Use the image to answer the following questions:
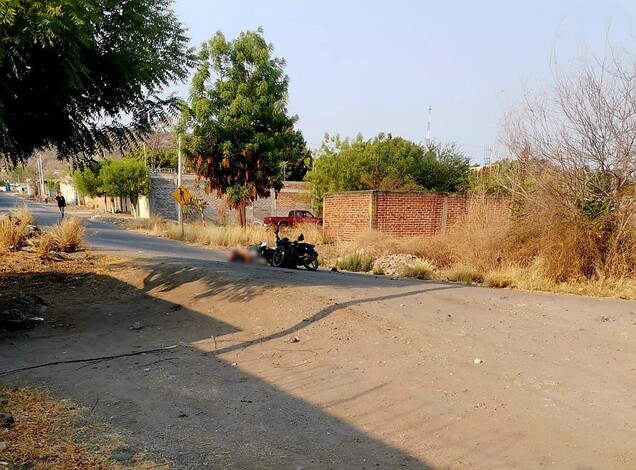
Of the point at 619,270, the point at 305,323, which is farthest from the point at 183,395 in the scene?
the point at 619,270

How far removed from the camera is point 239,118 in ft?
79.9

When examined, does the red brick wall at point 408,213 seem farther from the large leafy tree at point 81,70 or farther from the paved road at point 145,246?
the large leafy tree at point 81,70

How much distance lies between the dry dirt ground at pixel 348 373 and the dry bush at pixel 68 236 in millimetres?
4537

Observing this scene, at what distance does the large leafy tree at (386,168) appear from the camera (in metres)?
31.6

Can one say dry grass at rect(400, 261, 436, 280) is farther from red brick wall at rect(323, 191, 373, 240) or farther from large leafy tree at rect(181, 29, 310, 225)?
large leafy tree at rect(181, 29, 310, 225)

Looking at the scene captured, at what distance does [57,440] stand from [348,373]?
9.51 ft

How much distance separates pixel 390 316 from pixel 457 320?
980mm

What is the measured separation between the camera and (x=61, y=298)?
1041 centimetres

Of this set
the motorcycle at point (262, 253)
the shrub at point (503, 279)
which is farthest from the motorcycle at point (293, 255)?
the shrub at point (503, 279)

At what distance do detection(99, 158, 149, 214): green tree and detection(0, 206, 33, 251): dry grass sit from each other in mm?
32652

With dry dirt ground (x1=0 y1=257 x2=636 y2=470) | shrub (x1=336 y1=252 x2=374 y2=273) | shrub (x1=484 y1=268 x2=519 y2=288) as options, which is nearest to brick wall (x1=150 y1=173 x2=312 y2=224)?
shrub (x1=336 y1=252 x2=374 y2=273)

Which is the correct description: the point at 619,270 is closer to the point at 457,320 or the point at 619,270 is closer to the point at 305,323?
the point at 457,320

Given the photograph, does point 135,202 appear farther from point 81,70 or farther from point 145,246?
point 81,70

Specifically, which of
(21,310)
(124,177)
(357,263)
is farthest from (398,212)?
(124,177)
